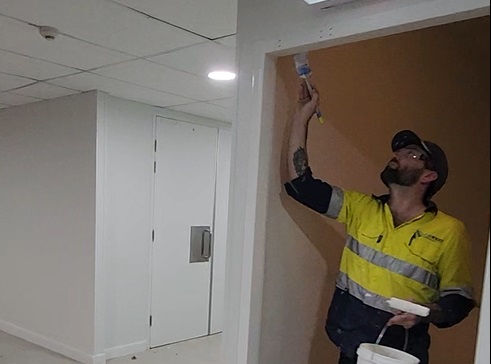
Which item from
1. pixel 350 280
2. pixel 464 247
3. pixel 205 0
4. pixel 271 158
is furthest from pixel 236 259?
pixel 205 0

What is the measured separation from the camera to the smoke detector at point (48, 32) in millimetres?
2352

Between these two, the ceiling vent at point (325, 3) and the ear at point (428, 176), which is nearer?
the ceiling vent at point (325, 3)

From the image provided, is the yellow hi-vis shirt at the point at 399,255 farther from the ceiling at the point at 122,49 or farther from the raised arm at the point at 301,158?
the ceiling at the point at 122,49

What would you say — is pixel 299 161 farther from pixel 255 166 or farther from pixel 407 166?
pixel 407 166

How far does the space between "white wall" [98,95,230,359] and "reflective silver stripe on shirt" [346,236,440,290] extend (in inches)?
102

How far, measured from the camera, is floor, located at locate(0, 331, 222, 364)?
156 inches

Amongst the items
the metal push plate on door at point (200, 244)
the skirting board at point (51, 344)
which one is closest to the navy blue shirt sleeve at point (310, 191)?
the skirting board at point (51, 344)

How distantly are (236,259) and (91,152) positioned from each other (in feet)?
8.33

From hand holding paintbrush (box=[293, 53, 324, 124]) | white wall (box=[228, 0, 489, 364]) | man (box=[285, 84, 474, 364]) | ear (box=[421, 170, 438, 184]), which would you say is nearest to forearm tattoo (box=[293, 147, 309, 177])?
man (box=[285, 84, 474, 364])

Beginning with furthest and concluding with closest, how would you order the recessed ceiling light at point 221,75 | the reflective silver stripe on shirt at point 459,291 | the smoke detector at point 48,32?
the recessed ceiling light at point 221,75 < the smoke detector at point 48,32 < the reflective silver stripe on shirt at point 459,291

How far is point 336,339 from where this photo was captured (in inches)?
78.6

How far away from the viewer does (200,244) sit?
15.8ft

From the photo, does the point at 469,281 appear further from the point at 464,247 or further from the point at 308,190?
the point at 308,190

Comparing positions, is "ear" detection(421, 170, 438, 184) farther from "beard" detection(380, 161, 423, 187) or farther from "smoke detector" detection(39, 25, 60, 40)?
"smoke detector" detection(39, 25, 60, 40)
